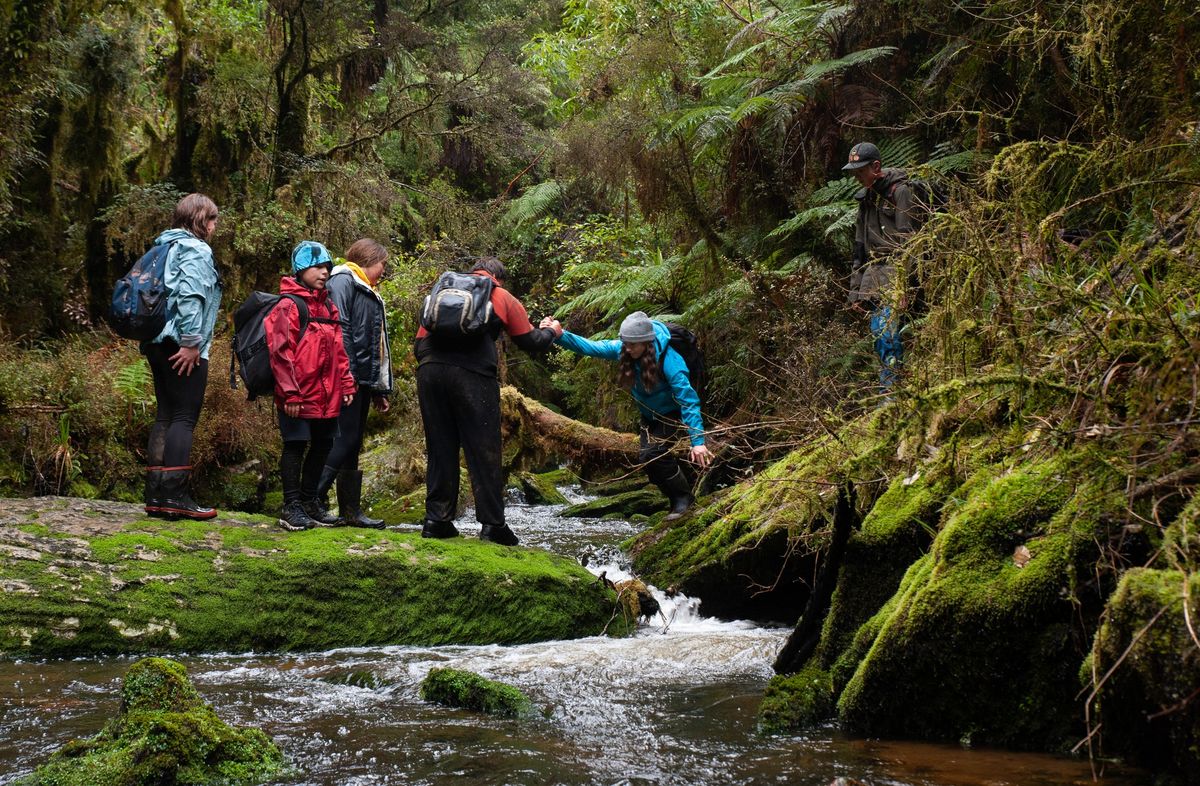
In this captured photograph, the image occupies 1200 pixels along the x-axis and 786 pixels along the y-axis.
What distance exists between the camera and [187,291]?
5.85 metres

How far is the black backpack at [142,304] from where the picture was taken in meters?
5.75

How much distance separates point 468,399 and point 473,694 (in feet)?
7.90

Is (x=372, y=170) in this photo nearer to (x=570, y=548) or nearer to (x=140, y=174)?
(x=140, y=174)

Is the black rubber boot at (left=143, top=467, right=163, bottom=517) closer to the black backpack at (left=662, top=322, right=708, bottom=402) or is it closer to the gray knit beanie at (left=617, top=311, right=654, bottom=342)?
the gray knit beanie at (left=617, top=311, right=654, bottom=342)

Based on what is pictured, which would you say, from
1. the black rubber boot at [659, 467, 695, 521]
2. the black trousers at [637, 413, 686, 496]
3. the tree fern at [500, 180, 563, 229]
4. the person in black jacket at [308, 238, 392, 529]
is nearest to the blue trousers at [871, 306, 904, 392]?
the black trousers at [637, 413, 686, 496]

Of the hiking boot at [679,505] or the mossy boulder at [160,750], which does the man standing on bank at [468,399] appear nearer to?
the hiking boot at [679,505]

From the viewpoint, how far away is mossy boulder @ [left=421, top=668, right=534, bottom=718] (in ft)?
13.5

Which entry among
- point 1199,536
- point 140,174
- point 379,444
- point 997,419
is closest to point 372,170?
point 140,174

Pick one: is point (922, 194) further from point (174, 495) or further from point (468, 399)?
point (174, 495)

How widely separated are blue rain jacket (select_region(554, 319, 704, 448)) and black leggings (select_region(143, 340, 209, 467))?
2.73 meters

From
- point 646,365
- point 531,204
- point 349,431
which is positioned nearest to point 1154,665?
point 646,365

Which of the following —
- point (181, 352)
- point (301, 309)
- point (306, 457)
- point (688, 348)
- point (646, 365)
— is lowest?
point (306, 457)

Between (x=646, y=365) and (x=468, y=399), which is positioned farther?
(x=646, y=365)

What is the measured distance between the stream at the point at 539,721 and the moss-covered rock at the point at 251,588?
0.53 feet
